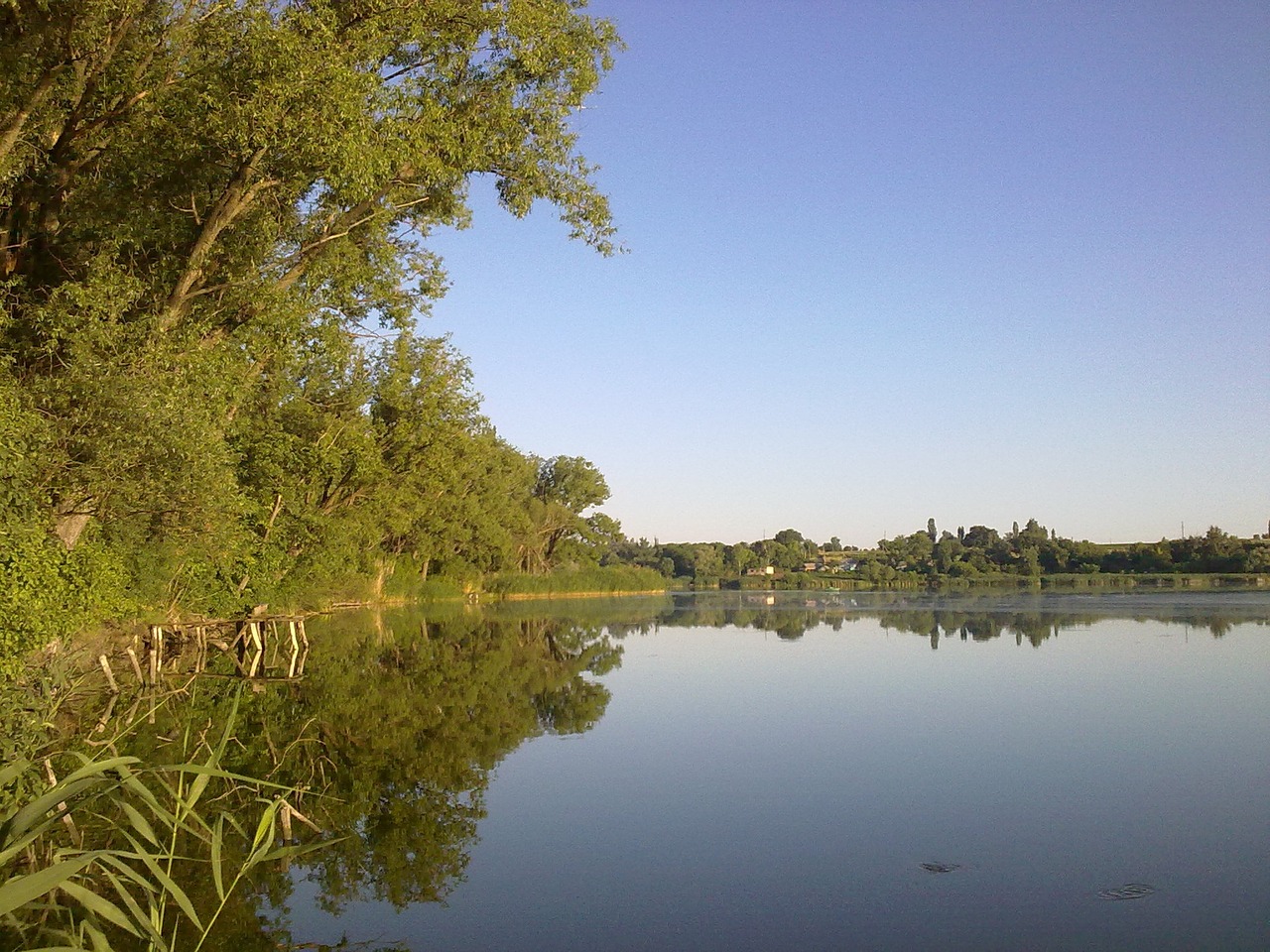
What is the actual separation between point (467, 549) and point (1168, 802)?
63.3 metres

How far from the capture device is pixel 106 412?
1427 cm

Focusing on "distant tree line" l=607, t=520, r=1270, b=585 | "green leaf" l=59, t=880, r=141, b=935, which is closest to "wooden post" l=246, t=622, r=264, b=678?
"green leaf" l=59, t=880, r=141, b=935

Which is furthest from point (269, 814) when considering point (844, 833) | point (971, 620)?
point (971, 620)

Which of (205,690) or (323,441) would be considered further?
(323,441)

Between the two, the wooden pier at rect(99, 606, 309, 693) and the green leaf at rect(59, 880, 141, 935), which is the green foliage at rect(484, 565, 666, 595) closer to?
the wooden pier at rect(99, 606, 309, 693)

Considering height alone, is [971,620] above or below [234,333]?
below

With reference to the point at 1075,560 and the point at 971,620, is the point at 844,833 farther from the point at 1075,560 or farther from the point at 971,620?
the point at 1075,560

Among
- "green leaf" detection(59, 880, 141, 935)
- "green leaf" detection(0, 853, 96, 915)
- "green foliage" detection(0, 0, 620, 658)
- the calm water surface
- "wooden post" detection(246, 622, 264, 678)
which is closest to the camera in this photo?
"green leaf" detection(0, 853, 96, 915)

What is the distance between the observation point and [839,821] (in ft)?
35.8

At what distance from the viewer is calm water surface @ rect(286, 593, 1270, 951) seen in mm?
7871

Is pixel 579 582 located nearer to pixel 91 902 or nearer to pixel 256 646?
pixel 256 646

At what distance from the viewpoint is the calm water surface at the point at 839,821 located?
7871mm

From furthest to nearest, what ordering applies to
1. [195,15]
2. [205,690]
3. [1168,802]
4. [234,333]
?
1. [205,690]
2. [234,333]
3. [195,15]
4. [1168,802]

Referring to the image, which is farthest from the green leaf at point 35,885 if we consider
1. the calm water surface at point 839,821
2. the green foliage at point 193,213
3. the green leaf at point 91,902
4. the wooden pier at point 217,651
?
the wooden pier at point 217,651
